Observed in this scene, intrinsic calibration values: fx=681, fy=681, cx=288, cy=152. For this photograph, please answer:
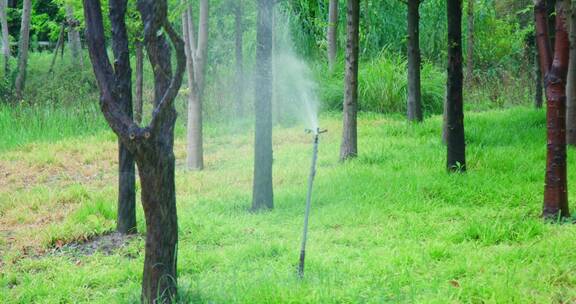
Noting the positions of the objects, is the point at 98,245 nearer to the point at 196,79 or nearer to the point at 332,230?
the point at 332,230

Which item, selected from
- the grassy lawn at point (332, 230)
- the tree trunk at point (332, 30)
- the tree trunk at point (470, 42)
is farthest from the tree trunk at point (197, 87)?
the tree trunk at point (470, 42)

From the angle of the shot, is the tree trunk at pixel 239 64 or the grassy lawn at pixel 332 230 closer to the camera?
the grassy lawn at pixel 332 230

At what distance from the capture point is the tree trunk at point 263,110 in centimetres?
827

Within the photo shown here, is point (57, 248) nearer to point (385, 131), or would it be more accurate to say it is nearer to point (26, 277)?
point (26, 277)

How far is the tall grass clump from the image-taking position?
662 inches

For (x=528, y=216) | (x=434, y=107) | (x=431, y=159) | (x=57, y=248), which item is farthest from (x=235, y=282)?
(x=434, y=107)

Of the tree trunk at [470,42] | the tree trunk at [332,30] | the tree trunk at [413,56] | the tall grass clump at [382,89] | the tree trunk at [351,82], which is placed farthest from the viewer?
the tree trunk at [470,42]

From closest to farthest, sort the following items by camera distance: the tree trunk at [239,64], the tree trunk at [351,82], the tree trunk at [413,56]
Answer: the tree trunk at [351,82]
the tree trunk at [413,56]
the tree trunk at [239,64]

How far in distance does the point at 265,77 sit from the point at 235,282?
10.9 feet

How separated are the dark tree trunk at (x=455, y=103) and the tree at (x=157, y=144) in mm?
5017

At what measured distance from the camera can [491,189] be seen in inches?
334

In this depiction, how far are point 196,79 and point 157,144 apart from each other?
5.90 m

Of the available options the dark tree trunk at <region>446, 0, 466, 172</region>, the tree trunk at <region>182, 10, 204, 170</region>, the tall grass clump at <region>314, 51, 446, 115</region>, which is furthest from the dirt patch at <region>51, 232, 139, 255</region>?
the tall grass clump at <region>314, 51, 446, 115</region>

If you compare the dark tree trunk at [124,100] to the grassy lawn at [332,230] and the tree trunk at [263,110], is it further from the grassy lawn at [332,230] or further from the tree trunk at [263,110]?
the tree trunk at [263,110]
